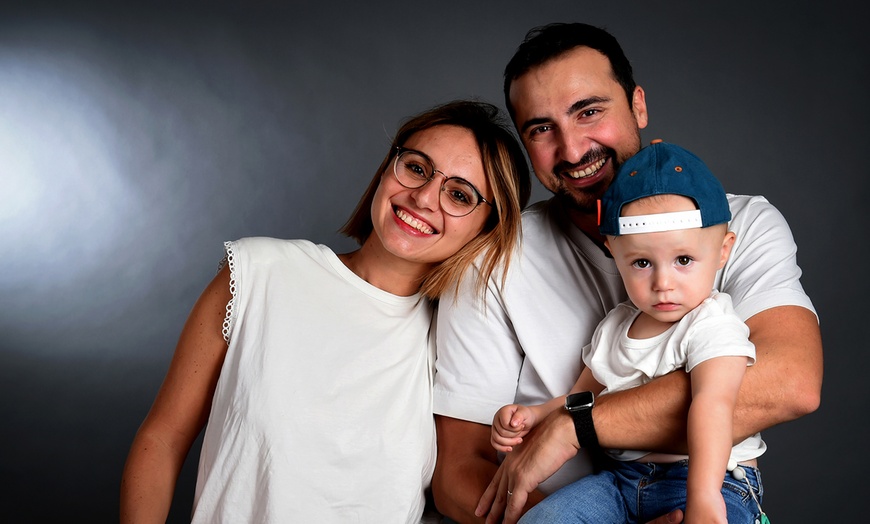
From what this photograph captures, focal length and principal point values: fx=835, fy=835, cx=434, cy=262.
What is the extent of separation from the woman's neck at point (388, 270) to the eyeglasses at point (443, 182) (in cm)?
23

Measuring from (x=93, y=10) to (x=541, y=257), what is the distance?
3772 millimetres

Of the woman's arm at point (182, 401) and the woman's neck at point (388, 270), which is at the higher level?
the woman's neck at point (388, 270)

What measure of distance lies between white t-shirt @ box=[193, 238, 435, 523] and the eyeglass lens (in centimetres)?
35

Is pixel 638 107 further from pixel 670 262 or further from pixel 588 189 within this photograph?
pixel 670 262

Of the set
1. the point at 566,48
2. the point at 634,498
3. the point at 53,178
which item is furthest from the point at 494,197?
the point at 53,178

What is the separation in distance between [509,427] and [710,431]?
56cm

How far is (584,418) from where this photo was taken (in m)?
2.18

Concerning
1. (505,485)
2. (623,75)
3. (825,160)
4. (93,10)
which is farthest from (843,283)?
(93,10)

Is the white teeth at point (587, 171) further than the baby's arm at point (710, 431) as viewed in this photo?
Yes

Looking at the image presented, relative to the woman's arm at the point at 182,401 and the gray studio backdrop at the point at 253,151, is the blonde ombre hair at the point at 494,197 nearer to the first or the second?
the woman's arm at the point at 182,401

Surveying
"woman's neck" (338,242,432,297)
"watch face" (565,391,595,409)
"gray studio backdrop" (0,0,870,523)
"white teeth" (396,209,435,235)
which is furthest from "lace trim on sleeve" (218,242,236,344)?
"gray studio backdrop" (0,0,870,523)

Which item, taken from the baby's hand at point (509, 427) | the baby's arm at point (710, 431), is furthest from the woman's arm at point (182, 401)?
the baby's arm at point (710, 431)

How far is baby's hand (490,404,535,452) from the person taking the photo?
7.26 feet

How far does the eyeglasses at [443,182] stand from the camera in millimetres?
2680
